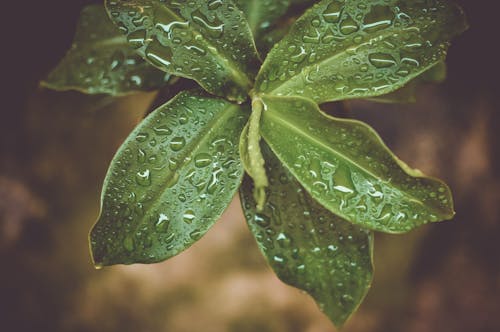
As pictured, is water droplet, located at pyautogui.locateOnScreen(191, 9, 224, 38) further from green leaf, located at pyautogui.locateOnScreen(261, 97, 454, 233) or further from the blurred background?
the blurred background

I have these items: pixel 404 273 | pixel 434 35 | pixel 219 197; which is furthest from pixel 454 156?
pixel 219 197

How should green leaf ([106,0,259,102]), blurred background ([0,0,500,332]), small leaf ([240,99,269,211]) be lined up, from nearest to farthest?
1. small leaf ([240,99,269,211])
2. green leaf ([106,0,259,102])
3. blurred background ([0,0,500,332])

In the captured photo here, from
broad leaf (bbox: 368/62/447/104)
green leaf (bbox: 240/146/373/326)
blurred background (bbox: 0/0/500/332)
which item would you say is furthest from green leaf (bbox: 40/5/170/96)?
blurred background (bbox: 0/0/500/332)

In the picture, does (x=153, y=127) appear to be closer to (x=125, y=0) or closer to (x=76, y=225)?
(x=125, y=0)

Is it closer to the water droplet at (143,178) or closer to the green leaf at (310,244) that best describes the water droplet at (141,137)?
the water droplet at (143,178)

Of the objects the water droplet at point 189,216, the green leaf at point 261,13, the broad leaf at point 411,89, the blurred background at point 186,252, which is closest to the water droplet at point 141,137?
the water droplet at point 189,216

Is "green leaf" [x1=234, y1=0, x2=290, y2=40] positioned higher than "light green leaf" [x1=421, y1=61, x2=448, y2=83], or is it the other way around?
"green leaf" [x1=234, y1=0, x2=290, y2=40]
